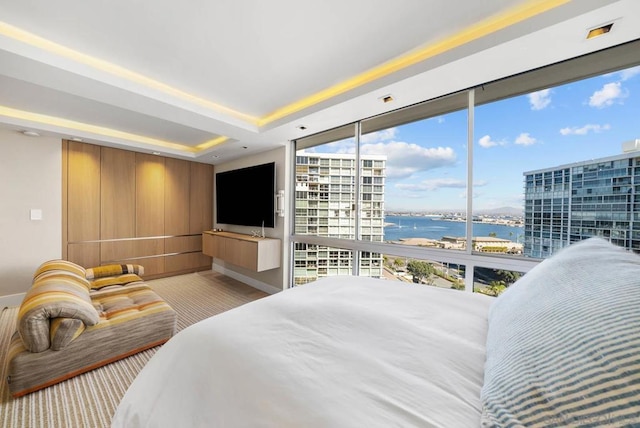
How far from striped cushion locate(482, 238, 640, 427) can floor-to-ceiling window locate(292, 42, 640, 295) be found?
150cm

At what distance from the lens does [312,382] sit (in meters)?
0.73

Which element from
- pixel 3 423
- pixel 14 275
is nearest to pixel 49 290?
pixel 3 423

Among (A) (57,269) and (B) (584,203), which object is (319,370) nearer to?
(B) (584,203)

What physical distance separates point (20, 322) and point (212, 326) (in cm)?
180

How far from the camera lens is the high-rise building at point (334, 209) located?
10.4ft

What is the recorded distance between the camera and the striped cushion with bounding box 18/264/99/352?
1.73 meters

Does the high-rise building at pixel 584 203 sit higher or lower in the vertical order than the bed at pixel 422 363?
higher

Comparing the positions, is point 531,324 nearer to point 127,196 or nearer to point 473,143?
point 473,143

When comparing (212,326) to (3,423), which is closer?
(212,326)

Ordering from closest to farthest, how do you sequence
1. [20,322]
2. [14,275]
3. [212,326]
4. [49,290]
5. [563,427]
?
[563,427] < [212,326] < [20,322] < [49,290] < [14,275]

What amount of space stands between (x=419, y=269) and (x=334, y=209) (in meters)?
1.42

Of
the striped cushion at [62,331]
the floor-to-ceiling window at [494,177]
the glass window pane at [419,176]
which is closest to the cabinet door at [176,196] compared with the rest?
the striped cushion at [62,331]

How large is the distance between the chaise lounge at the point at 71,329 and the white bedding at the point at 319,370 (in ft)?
4.76

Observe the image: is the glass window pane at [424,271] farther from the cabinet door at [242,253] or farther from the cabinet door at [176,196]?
the cabinet door at [176,196]
